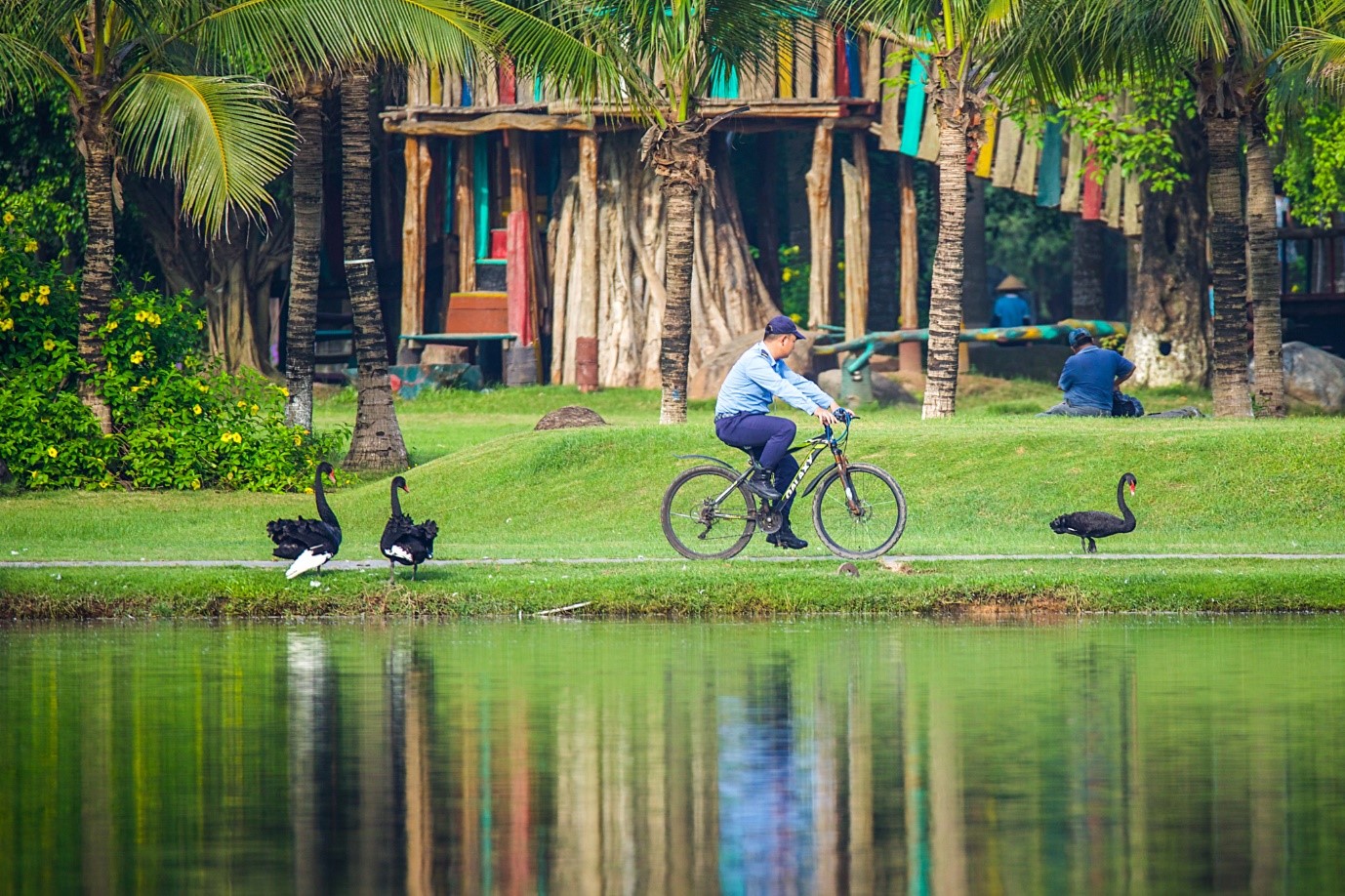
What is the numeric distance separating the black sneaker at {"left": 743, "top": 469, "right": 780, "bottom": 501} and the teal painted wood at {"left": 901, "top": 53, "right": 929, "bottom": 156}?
61.0 feet

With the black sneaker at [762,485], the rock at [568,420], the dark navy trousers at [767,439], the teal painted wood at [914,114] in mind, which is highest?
the teal painted wood at [914,114]

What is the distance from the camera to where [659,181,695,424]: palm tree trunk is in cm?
2472

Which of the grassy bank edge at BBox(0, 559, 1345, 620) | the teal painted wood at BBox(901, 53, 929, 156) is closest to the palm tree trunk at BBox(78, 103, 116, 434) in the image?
the grassy bank edge at BBox(0, 559, 1345, 620)

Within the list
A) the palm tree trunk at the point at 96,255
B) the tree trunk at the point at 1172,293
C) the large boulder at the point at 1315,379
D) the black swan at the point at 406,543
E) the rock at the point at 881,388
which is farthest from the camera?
the tree trunk at the point at 1172,293

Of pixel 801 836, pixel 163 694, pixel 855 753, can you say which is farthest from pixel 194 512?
pixel 801 836

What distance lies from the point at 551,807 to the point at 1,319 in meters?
17.1

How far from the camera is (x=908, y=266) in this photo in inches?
1375

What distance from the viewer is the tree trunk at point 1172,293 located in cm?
3281

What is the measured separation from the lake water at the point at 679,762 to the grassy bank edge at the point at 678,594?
102cm

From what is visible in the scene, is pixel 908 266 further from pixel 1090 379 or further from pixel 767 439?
pixel 767 439

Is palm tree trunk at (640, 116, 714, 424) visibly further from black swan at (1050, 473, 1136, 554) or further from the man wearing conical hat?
the man wearing conical hat

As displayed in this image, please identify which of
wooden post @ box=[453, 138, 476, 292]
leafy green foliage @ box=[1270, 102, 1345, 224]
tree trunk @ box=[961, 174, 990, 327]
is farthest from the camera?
tree trunk @ box=[961, 174, 990, 327]

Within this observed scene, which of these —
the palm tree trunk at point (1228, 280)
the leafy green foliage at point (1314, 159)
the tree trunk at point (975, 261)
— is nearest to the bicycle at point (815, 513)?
the palm tree trunk at point (1228, 280)

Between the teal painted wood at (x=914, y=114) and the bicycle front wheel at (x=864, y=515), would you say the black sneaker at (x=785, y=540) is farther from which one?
the teal painted wood at (x=914, y=114)
